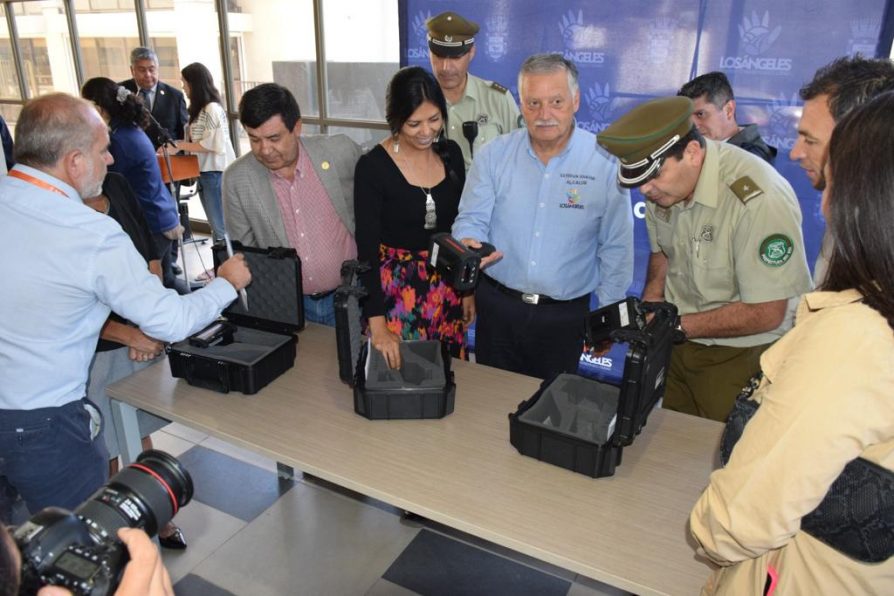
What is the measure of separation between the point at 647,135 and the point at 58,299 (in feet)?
4.93

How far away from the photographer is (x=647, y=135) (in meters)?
1.61

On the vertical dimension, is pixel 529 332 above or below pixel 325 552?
above

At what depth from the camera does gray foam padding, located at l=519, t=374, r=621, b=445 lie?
1.55m

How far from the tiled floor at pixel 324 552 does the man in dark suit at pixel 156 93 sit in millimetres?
3137

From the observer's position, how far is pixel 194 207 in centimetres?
677

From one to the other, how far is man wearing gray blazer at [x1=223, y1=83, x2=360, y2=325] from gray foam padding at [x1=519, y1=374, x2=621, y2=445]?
98cm

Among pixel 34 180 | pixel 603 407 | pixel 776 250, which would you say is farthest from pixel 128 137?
pixel 776 250

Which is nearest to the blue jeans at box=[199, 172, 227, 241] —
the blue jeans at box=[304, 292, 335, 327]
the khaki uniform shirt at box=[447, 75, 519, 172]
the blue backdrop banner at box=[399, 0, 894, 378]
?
the blue backdrop banner at box=[399, 0, 894, 378]

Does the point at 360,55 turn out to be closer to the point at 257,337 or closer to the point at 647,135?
the point at 257,337

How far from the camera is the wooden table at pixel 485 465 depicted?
1.23m

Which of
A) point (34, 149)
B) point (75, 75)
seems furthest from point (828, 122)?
point (75, 75)

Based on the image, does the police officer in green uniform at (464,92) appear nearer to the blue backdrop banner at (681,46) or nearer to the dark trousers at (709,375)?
the blue backdrop banner at (681,46)

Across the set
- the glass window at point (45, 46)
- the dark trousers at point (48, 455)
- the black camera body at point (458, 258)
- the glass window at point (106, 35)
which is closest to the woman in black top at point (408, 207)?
the black camera body at point (458, 258)

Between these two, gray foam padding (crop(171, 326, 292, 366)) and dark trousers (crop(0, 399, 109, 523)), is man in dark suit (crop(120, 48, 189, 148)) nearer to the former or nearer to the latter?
gray foam padding (crop(171, 326, 292, 366))
